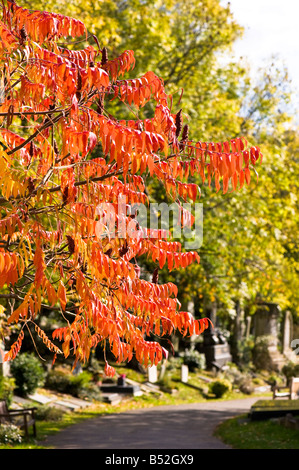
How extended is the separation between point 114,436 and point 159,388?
9952 mm

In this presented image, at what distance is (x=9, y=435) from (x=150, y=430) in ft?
15.4

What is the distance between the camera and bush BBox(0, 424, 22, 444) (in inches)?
514

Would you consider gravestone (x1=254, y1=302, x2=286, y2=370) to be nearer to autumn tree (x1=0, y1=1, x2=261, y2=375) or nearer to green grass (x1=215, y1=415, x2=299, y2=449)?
green grass (x1=215, y1=415, x2=299, y2=449)

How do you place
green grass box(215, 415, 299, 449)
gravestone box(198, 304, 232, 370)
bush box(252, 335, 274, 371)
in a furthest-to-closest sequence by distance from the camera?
bush box(252, 335, 274, 371), gravestone box(198, 304, 232, 370), green grass box(215, 415, 299, 449)

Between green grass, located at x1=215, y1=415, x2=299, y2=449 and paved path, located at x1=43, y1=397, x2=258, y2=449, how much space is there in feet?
1.23

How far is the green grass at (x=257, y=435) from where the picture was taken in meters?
14.1

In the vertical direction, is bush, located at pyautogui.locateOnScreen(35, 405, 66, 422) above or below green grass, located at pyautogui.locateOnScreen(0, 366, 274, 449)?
above

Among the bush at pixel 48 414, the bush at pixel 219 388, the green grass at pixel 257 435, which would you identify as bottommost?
the bush at pixel 219 388

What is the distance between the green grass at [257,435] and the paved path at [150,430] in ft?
Result: 1.23

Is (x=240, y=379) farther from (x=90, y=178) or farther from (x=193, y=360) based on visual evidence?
(x=90, y=178)

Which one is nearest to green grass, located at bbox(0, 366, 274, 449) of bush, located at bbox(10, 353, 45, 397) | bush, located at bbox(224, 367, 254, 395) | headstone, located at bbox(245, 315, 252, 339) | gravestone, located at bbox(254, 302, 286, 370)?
bush, located at bbox(224, 367, 254, 395)

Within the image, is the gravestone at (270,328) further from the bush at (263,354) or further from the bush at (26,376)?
the bush at (26,376)

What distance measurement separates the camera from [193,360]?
98.1 ft

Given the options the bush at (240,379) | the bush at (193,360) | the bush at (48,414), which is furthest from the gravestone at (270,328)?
the bush at (48,414)
